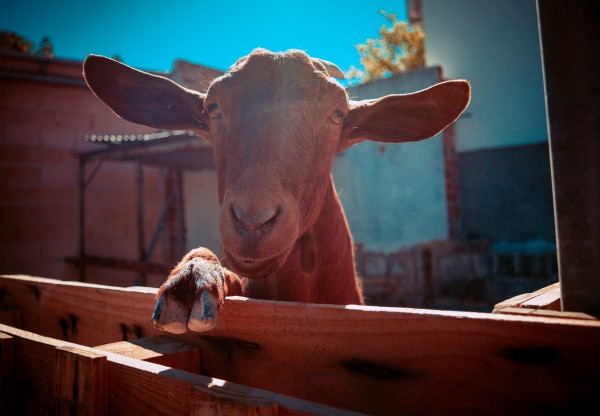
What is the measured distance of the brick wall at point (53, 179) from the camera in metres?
8.52

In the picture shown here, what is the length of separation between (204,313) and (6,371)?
29.6 inches

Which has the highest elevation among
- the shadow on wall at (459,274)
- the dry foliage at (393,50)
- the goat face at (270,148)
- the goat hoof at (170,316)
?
the dry foliage at (393,50)

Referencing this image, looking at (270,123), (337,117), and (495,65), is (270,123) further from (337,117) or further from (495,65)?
(495,65)

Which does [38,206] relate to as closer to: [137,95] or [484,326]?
[137,95]

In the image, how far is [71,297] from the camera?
2107mm

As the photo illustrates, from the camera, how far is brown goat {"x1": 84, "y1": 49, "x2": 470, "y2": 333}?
5.85ft

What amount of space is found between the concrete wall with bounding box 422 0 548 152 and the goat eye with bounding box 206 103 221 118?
7.55 m

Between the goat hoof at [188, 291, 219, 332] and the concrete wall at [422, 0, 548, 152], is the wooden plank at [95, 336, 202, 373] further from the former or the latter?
the concrete wall at [422, 0, 548, 152]

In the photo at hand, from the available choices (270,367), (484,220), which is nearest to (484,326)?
(270,367)

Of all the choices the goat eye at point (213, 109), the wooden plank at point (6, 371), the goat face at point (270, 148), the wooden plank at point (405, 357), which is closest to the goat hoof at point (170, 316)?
the wooden plank at point (405, 357)

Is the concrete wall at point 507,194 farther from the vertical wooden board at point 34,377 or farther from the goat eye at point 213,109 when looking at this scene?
Answer: the vertical wooden board at point 34,377

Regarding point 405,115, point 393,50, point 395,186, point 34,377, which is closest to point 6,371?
point 34,377

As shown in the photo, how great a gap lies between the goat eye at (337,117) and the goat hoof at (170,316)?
1.54 meters

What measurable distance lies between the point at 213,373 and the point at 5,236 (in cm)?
875
